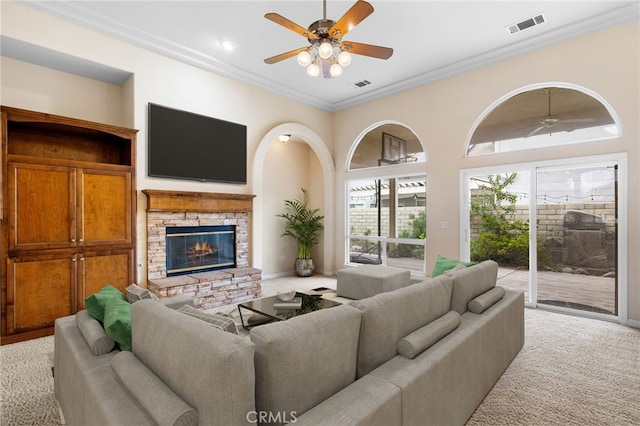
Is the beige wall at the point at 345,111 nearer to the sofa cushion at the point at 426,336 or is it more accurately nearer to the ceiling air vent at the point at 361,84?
the ceiling air vent at the point at 361,84

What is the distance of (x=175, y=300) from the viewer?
2.44 m

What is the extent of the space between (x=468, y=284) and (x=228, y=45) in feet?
13.6

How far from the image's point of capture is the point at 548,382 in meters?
2.40

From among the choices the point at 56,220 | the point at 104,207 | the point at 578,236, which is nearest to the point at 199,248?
the point at 104,207

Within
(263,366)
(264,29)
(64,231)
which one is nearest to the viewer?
(263,366)

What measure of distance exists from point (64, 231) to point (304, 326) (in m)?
3.55

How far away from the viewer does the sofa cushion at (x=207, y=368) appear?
37.0 inches

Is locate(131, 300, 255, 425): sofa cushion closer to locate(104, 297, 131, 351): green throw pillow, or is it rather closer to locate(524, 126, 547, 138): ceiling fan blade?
locate(104, 297, 131, 351): green throw pillow

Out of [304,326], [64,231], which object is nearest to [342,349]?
[304,326]

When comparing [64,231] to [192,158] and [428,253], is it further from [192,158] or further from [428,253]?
[428,253]

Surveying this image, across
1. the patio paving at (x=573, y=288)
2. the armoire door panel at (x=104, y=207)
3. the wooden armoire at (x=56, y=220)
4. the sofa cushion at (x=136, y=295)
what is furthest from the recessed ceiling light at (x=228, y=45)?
the patio paving at (x=573, y=288)

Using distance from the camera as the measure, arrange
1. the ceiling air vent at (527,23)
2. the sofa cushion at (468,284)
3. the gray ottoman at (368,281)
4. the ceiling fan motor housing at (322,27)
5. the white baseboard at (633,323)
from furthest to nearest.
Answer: the gray ottoman at (368,281), the ceiling air vent at (527,23), the white baseboard at (633,323), the ceiling fan motor housing at (322,27), the sofa cushion at (468,284)

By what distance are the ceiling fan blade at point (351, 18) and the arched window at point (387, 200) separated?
10.3 ft

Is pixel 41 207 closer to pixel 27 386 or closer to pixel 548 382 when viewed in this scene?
pixel 27 386
